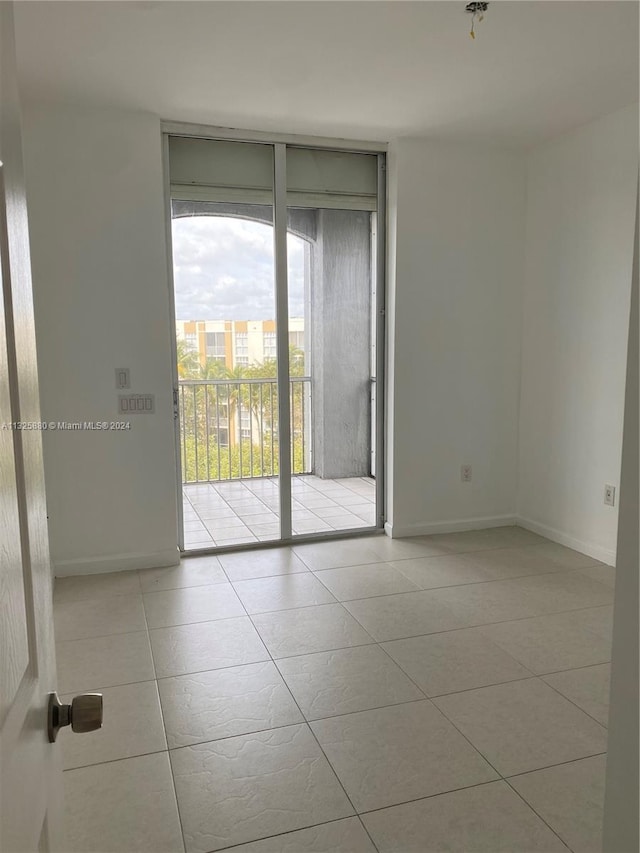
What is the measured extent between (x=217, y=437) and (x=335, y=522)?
1079 millimetres

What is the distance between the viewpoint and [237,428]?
444 centimetres

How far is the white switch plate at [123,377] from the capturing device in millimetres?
3477

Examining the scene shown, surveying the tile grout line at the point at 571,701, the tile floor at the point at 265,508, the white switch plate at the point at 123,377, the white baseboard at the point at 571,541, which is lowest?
the tile grout line at the point at 571,701

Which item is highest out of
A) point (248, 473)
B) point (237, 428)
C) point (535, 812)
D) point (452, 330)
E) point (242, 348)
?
point (452, 330)

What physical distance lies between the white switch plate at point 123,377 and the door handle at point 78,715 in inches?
111

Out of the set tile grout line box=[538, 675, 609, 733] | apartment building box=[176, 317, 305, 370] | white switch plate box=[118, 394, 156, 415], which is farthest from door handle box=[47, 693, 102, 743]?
apartment building box=[176, 317, 305, 370]

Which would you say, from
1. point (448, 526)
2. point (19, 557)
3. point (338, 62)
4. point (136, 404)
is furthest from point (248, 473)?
point (19, 557)

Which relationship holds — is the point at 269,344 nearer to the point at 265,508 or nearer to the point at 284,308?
the point at 284,308

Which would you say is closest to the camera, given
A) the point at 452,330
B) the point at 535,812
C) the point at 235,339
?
the point at 535,812

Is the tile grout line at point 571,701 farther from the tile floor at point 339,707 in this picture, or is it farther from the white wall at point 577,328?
the white wall at point 577,328

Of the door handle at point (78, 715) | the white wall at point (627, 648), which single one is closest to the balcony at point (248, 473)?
the door handle at point (78, 715)

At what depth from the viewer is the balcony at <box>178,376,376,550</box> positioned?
4125 mm

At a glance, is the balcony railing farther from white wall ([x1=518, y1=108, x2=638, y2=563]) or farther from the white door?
the white door

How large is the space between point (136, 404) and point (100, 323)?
19.2 inches
